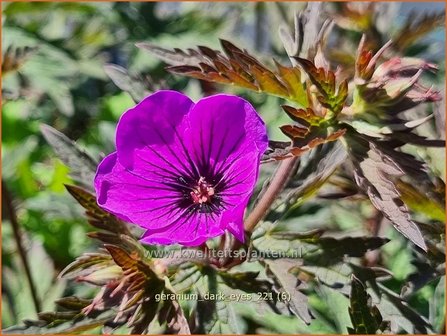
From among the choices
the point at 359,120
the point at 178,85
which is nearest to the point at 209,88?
the point at 178,85

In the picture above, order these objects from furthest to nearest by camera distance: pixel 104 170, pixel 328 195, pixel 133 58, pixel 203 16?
pixel 203 16 → pixel 133 58 → pixel 328 195 → pixel 104 170

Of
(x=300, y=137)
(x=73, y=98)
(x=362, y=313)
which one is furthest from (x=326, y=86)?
(x=73, y=98)

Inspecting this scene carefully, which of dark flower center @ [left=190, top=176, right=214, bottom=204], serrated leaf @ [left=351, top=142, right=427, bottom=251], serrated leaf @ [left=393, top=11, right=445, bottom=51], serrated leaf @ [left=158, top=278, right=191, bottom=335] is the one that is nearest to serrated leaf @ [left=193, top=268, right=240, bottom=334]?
serrated leaf @ [left=158, top=278, right=191, bottom=335]

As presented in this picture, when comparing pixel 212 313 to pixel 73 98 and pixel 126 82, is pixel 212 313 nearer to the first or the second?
pixel 126 82

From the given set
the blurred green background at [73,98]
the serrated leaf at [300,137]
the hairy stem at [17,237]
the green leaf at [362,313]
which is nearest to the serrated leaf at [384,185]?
the serrated leaf at [300,137]

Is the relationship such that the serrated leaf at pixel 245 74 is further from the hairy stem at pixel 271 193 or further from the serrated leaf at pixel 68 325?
the serrated leaf at pixel 68 325

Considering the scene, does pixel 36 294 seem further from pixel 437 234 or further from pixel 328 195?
pixel 437 234

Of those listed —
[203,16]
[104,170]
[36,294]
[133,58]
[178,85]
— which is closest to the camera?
[104,170]
